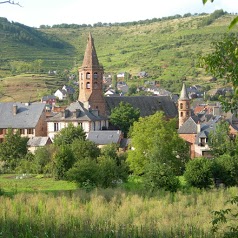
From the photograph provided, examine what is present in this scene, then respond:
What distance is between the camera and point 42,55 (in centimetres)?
18175

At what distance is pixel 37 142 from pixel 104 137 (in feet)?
26.1

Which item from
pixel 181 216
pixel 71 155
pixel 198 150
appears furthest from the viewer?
pixel 198 150

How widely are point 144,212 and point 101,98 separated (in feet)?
167

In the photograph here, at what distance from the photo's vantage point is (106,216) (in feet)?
75.8

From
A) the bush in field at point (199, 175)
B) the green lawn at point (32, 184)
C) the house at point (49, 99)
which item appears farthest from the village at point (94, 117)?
the house at point (49, 99)

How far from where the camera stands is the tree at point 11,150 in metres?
57.4

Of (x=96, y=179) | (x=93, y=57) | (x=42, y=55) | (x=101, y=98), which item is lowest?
(x=96, y=179)

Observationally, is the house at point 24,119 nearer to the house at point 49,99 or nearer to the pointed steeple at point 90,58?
the pointed steeple at point 90,58

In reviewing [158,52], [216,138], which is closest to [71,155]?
[216,138]

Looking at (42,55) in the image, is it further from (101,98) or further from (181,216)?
(181,216)

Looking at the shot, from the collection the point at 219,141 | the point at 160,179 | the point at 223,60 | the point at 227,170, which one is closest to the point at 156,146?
the point at 227,170

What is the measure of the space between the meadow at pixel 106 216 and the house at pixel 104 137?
2992cm

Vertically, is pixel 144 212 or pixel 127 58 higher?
pixel 127 58

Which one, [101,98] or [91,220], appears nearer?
[91,220]
